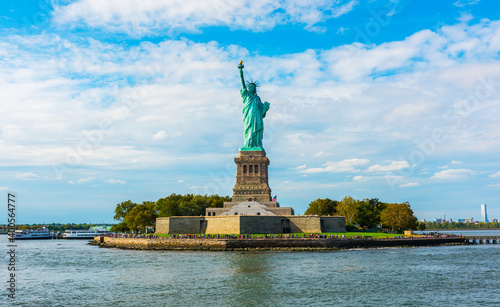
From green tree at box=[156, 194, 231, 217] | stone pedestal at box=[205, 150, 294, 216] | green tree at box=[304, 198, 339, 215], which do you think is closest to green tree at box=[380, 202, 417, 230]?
green tree at box=[304, 198, 339, 215]

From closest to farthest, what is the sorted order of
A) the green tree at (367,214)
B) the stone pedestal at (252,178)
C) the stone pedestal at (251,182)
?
1. the stone pedestal at (251,182)
2. the stone pedestal at (252,178)
3. the green tree at (367,214)

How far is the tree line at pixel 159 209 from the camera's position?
3046 inches

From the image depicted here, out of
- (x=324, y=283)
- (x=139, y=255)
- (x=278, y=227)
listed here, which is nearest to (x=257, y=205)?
(x=278, y=227)

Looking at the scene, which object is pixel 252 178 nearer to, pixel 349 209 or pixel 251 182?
pixel 251 182

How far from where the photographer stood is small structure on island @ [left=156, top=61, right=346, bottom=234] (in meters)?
61.6

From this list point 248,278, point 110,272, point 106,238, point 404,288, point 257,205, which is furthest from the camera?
point 106,238

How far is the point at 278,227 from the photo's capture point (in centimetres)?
6291

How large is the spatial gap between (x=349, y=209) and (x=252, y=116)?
23665mm

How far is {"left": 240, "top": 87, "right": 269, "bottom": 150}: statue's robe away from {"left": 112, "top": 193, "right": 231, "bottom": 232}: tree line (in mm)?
13548

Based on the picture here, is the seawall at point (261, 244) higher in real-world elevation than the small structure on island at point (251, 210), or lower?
lower

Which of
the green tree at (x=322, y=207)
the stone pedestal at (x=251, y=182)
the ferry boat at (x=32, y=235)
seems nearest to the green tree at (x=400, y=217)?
the green tree at (x=322, y=207)

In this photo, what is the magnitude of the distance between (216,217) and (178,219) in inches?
224

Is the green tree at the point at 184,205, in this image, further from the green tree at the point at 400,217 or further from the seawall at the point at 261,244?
the green tree at the point at 400,217

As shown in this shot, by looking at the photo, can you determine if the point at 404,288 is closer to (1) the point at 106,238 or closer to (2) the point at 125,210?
(1) the point at 106,238
